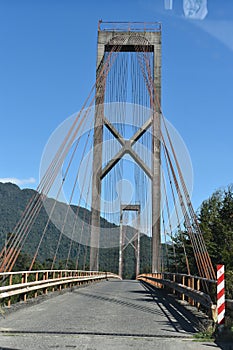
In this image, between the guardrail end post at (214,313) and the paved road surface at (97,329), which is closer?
the paved road surface at (97,329)

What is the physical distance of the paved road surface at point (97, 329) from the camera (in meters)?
7.11

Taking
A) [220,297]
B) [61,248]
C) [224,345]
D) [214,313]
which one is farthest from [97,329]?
[61,248]

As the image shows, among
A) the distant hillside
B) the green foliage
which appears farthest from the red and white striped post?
the distant hillside

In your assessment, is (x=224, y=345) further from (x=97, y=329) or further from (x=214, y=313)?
(x=97, y=329)

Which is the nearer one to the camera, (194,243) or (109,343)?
(109,343)

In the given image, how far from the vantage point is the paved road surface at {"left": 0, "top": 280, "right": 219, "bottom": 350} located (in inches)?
280

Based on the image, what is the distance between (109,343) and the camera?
23.6 ft

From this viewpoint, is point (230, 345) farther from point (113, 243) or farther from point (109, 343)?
point (113, 243)

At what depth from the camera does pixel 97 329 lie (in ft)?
28.0

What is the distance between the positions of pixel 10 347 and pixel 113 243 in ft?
269

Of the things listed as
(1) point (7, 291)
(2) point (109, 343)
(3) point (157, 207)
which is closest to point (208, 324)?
(2) point (109, 343)

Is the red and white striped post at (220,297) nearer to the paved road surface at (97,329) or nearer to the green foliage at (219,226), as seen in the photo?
the paved road surface at (97,329)

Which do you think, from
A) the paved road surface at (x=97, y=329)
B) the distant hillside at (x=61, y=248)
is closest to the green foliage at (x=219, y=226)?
the paved road surface at (x=97, y=329)

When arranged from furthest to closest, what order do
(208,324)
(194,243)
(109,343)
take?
1. (194,243)
2. (208,324)
3. (109,343)
